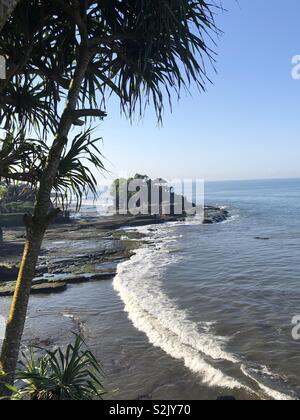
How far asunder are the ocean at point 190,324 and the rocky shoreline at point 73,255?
1.19 meters

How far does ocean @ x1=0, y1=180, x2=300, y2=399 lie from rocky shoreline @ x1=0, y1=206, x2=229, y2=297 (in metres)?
1.19

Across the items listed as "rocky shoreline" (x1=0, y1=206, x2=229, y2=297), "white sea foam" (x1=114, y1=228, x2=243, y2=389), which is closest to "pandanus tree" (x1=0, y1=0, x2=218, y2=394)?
"white sea foam" (x1=114, y1=228, x2=243, y2=389)

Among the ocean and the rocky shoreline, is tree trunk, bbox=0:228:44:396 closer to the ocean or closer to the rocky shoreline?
the ocean

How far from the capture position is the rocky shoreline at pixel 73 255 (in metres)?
19.6

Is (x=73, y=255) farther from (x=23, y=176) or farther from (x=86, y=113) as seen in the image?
(x=86, y=113)

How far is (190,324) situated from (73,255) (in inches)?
608

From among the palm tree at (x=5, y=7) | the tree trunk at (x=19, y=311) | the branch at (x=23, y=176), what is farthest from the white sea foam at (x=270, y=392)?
the palm tree at (x=5, y=7)

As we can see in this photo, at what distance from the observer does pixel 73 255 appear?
26781 millimetres


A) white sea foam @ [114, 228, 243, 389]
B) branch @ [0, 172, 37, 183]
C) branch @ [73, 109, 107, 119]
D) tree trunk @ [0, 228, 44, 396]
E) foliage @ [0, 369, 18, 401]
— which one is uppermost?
branch @ [73, 109, 107, 119]

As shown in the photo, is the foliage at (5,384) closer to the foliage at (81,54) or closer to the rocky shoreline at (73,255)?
the foliage at (81,54)

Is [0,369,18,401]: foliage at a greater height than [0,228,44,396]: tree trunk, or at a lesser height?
lesser

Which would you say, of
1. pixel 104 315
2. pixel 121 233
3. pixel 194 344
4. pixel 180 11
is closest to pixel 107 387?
pixel 194 344

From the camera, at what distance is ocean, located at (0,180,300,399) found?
351 inches

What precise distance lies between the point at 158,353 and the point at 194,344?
1.08 meters
